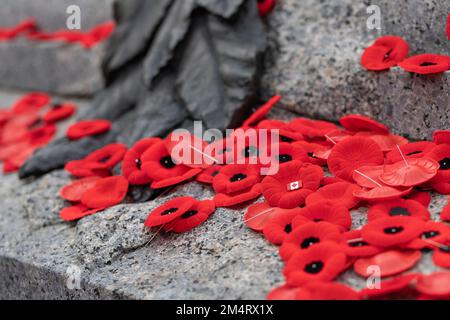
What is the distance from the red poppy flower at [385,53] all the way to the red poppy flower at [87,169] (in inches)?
38.6

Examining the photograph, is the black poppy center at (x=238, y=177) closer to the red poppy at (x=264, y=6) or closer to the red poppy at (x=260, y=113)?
the red poppy at (x=260, y=113)

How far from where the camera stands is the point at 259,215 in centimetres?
188

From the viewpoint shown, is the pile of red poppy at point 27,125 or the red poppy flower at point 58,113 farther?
the red poppy flower at point 58,113

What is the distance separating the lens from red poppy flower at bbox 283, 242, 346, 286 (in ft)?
5.14

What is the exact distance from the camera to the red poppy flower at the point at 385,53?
7.33 ft

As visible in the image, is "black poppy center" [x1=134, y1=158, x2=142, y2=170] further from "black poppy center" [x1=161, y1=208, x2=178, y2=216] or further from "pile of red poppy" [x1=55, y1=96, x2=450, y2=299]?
"black poppy center" [x1=161, y1=208, x2=178, y2=216]

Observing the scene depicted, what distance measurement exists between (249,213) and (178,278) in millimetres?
286

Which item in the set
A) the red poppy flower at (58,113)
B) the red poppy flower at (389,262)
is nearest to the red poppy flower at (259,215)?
the red poppy flower at (389,262)

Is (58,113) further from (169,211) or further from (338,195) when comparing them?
(338,195)

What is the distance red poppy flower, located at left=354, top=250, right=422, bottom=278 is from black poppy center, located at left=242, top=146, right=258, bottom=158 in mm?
639

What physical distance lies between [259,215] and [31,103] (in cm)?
207

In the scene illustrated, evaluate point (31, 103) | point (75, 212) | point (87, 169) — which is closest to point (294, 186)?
point (75, 212)

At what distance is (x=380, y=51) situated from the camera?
7.51ft
